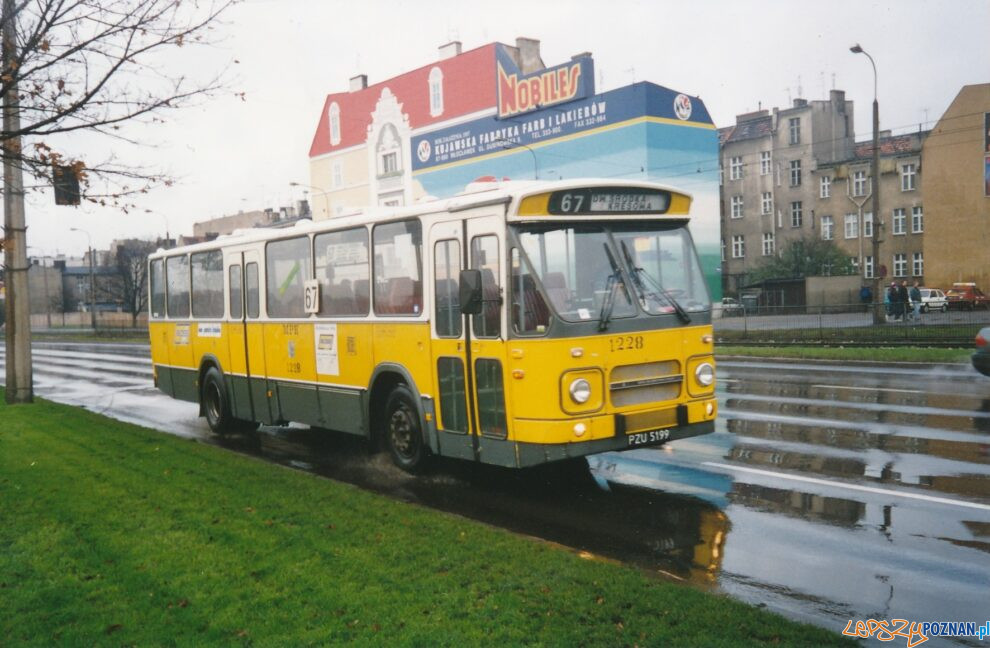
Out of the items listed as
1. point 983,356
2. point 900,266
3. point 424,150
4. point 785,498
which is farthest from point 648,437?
point 900,266

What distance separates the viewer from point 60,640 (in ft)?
17.3

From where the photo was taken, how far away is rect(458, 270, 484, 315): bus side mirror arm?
8.39 meters

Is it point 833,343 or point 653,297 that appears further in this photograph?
point 833,343

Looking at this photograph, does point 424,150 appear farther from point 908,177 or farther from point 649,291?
point 649,291

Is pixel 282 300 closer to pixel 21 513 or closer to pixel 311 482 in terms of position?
pixel 311 482

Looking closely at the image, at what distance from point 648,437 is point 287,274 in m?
6.17

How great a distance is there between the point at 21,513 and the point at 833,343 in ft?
82.9

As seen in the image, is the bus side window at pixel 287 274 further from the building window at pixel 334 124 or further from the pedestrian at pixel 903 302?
the building window at pixel 334 124

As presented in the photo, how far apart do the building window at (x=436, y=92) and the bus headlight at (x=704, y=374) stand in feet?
190

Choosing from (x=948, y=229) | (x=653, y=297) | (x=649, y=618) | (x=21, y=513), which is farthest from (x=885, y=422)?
(x=948, y=229)

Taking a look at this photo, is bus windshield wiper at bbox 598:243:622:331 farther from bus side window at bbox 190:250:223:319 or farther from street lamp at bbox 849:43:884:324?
street lamp at bbox 849:43:884:324

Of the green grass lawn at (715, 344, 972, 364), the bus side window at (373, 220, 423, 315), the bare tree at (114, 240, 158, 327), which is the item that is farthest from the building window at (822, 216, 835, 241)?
the bus side window at (373, 220, 423, 315)

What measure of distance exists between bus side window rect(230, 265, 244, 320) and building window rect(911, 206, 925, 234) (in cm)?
6077

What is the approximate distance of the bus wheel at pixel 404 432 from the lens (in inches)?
399
